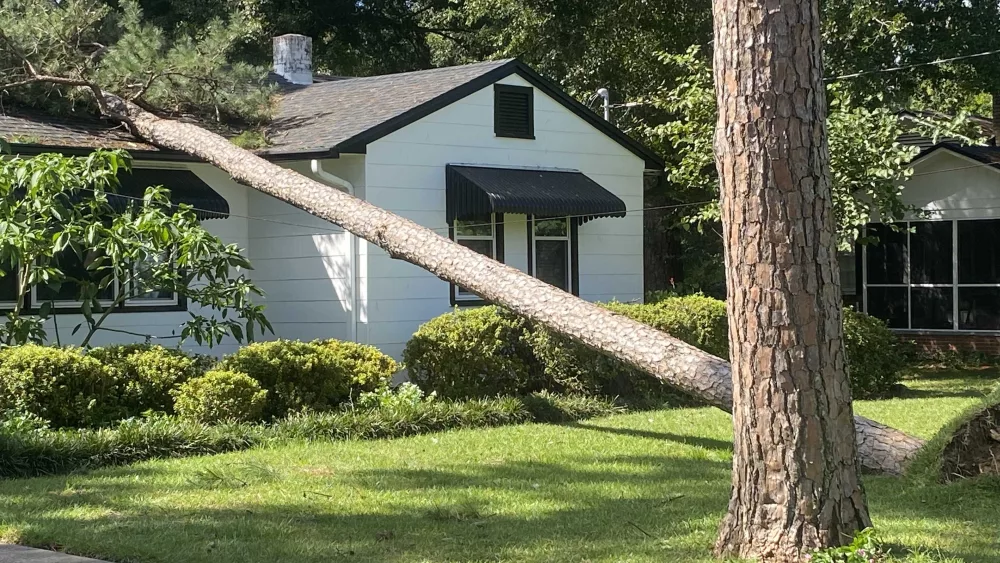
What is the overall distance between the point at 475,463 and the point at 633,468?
129cm

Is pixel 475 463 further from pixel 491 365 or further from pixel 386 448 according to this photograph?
pixel 491 365

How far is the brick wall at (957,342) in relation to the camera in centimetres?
1920

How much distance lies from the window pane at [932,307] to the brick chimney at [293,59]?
36.7ft

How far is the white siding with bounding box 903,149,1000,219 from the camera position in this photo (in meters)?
19.0

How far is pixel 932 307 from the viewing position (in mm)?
20109

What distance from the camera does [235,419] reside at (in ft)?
35.5

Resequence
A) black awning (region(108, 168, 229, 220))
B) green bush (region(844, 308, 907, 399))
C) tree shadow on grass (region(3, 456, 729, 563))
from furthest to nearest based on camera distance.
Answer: green bush (region(844, 308, 907, 399)) < black awning (region(108, 168, 229, 220)) < tree shadow on grass (region(3, 456, 729, 563))

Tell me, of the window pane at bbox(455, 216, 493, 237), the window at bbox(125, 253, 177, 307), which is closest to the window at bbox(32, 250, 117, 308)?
the window at bbox(125, 253, 177, 307)

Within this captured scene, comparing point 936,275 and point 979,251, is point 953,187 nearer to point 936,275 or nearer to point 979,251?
point 979,251

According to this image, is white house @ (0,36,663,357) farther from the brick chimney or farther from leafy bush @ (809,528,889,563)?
leafy bush @ (809,528,889,563)

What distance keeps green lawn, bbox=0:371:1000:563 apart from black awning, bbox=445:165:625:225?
4.53 m

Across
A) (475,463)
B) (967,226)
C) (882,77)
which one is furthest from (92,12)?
(967,226)

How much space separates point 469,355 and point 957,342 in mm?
10479

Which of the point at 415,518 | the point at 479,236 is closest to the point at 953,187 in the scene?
the point at 479,236
